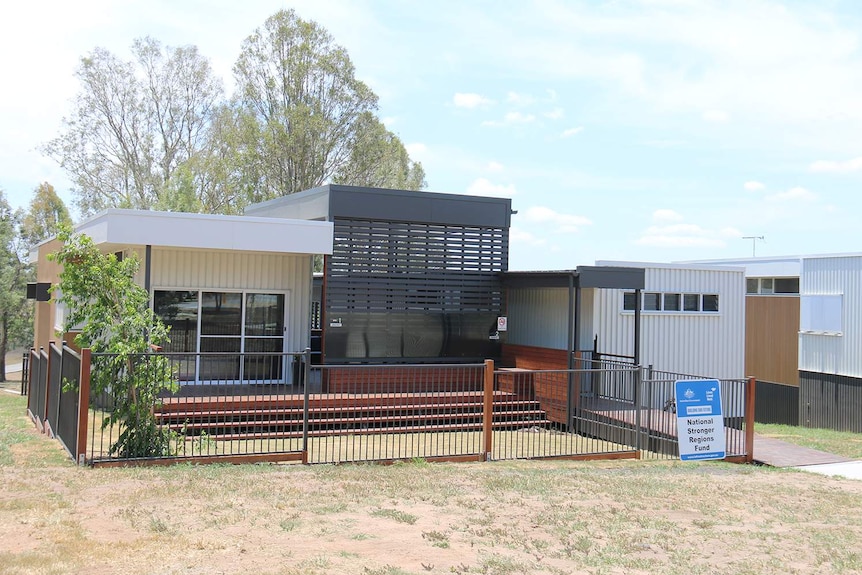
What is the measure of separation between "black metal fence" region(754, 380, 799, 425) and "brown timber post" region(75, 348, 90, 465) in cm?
2144

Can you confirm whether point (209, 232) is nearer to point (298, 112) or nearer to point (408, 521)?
point (408, 521)

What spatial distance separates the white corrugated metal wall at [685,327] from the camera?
59.2 ft

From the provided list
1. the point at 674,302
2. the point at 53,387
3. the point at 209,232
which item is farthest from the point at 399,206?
the point at 53,387

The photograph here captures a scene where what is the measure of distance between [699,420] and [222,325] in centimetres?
940

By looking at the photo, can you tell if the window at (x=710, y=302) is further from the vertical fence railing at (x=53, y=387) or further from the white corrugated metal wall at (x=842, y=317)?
the vertical fence railing at (x=53, y=387)

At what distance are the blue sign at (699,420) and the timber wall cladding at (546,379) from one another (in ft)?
10.5

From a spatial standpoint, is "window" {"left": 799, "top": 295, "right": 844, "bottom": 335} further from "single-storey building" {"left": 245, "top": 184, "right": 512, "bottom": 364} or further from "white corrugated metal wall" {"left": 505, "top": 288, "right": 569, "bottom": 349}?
"single-storey building" {"left": 245, "top": 184, "right": 512, "bottom": 364}

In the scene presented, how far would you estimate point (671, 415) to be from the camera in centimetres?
1499

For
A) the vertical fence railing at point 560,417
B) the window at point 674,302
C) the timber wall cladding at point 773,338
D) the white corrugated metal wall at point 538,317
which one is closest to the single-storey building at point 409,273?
the white corrugated metal wall at point 538,317

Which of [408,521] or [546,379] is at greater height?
[546,379]

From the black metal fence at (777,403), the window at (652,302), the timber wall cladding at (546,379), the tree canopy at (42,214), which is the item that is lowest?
the black metal fence at (777,403)

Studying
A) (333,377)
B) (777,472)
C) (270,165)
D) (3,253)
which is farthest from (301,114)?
(777,472)

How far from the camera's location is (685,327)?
18984 millimetres

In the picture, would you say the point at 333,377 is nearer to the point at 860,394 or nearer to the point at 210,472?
the point at 210,472
